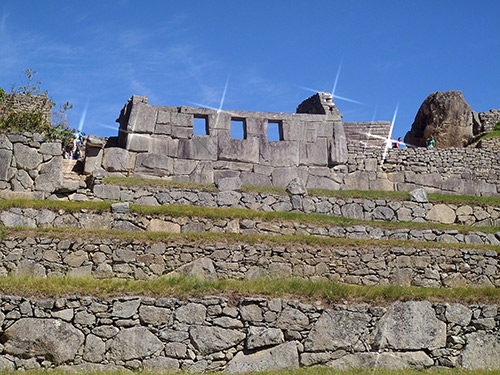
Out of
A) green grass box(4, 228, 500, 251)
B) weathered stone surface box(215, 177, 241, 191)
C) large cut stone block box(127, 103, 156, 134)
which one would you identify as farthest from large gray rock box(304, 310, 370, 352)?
large cut stone block box(127, 103, 156, 134)

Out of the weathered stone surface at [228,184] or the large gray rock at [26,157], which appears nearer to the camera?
the large gray rock at [26,157]

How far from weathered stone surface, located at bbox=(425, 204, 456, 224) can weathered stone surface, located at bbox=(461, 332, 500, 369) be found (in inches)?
378

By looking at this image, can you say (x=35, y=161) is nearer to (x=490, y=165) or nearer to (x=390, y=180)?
(x=390, y=180)

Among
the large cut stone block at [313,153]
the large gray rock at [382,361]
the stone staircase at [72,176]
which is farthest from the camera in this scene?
the large cut stone block at [313,153]

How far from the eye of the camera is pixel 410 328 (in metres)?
12.5

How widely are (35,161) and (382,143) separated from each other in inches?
556

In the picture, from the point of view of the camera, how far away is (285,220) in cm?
1875

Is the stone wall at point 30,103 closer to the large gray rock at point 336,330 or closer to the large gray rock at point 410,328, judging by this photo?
the large gray rock at point 336,330

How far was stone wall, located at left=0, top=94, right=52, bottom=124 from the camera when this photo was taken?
30.1 metres

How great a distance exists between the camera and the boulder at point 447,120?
31.7 m

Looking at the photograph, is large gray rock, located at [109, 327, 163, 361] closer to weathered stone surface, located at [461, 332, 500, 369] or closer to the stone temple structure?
weathered stone surface, located at [461, 332, 500, 369]

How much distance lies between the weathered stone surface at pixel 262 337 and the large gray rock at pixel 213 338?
0.52 ft

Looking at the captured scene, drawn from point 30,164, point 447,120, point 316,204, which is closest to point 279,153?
point 316,204

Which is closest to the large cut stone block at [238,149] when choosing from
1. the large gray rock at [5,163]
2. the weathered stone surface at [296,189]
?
the weathered stone surface at [296,189]
